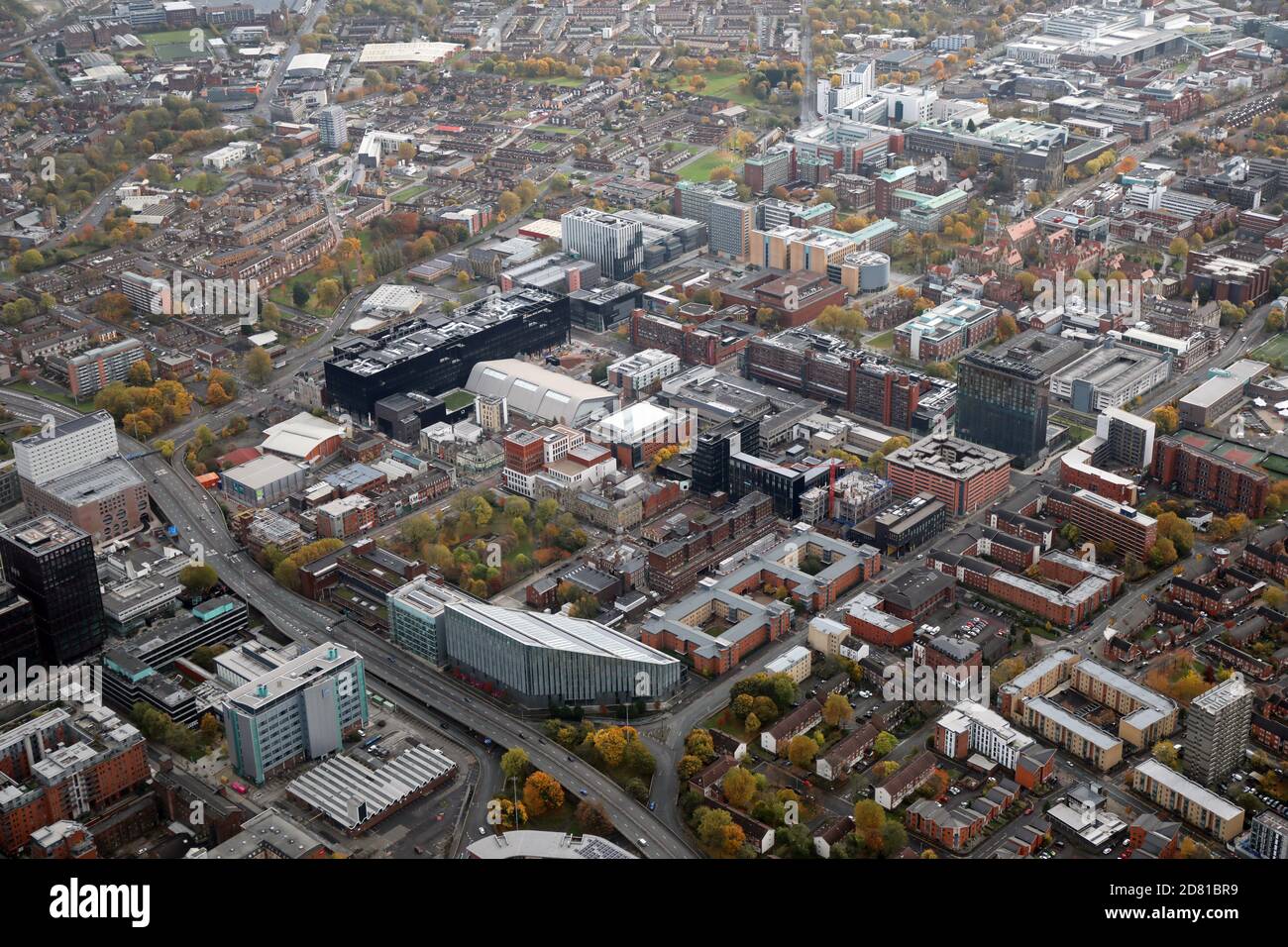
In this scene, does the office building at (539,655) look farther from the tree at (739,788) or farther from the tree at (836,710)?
the tree at (739,788)

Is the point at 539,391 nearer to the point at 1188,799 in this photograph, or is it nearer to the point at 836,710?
the point at 836,710

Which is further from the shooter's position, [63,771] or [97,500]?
[97,500]

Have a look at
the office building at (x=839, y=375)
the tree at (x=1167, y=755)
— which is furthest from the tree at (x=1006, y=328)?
the tree at (x=1167, y=755)

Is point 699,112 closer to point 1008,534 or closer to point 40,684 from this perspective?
point 1008,534

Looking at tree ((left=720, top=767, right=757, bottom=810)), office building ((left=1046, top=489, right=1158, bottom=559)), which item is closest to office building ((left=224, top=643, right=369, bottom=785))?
tree ((left=720, top=767, right=757, bottom=810))

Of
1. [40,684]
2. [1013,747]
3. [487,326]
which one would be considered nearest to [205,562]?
[40,684]

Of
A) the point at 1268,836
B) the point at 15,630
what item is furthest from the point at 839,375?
the point at 15,630

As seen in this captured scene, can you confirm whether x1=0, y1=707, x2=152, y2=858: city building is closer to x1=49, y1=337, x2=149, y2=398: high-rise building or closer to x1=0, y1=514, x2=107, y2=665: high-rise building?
x1=0, y1=514, x2=107, y2=665: high-rise building

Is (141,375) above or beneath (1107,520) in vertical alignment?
above
